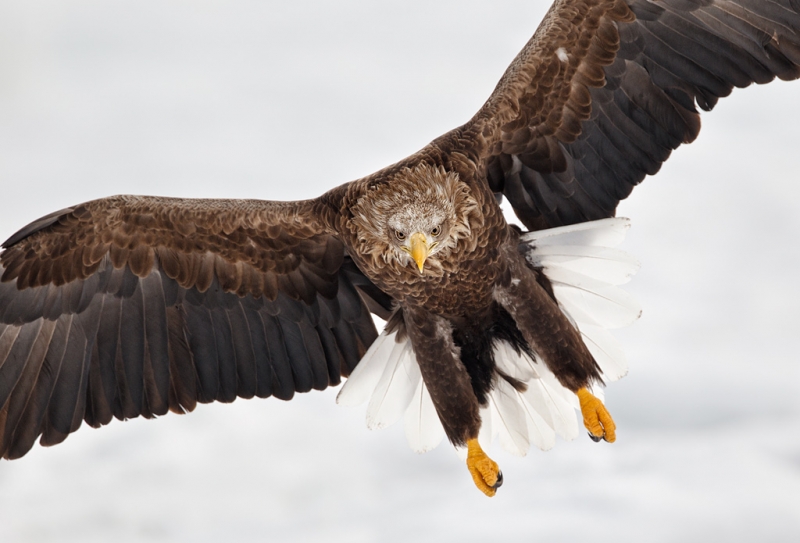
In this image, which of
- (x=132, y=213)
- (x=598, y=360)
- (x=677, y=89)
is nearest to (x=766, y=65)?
(x=677, y=89)

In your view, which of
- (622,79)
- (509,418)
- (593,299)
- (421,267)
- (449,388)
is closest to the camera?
(421,267)

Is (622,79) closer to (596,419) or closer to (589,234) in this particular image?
(589,234)

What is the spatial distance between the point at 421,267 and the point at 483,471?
52.9 inches

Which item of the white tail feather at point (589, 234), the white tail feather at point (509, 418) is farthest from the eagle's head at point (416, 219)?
the white tail feather at point (509, 418)

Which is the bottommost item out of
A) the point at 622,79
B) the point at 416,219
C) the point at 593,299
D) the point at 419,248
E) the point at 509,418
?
the point at 509,418

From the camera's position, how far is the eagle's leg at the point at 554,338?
556 cm

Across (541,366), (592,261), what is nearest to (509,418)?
(541,366)

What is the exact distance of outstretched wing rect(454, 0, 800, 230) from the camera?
530 centimetres

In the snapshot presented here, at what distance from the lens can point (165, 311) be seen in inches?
239

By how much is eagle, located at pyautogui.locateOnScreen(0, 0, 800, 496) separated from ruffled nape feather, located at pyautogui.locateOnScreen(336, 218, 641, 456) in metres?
0.01

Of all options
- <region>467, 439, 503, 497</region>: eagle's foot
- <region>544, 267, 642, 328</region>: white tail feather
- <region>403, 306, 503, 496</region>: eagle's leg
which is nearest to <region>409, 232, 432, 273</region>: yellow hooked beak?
<region>403, 306, 503, 496</region>: eagle's leg

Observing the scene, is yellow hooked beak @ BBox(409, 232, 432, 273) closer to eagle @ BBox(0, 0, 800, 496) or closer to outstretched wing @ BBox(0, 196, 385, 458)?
eagle @ BBox(0, 0, 800, 496)

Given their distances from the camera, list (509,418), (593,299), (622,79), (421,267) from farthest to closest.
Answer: (509,418) → (593,299) → (622,79) → (421,267)

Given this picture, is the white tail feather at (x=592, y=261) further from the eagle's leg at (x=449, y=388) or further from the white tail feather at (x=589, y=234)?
the eagle's leg at (x=449, y=388)
